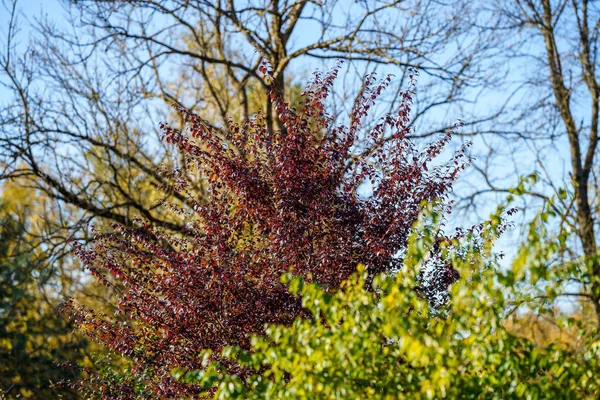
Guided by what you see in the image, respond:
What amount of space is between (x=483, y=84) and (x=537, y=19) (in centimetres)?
266

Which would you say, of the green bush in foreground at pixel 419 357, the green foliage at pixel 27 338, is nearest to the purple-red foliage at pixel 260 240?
the green bush in foreground at pixel 419 357

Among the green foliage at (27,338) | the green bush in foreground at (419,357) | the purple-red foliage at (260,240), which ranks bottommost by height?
the green bush in foreground at (419,357)

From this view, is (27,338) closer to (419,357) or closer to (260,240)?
(260,240)

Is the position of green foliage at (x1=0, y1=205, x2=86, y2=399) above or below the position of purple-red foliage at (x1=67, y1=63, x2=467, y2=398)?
above

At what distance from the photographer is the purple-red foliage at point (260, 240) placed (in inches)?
227

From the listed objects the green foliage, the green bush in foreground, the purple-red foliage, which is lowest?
the green bush in foreground

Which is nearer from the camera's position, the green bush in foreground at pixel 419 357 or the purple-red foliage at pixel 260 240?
the green bush in foreground at pixel 419 357

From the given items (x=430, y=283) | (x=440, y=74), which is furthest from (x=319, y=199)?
(x=440, y=74)

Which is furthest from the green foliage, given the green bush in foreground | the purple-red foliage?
the green bush in foreground

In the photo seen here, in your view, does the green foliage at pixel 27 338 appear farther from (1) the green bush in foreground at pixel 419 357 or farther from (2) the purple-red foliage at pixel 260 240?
(1) the green bush in foreground at pixel 419 357

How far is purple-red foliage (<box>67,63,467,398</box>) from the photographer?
18.9ft

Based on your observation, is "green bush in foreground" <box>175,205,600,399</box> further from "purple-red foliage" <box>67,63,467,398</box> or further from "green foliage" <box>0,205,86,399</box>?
"green foliage" <box>0,205,86,399</box>

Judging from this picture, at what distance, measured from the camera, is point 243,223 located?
625cm

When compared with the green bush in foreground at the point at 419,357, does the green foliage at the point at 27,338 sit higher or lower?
higher
